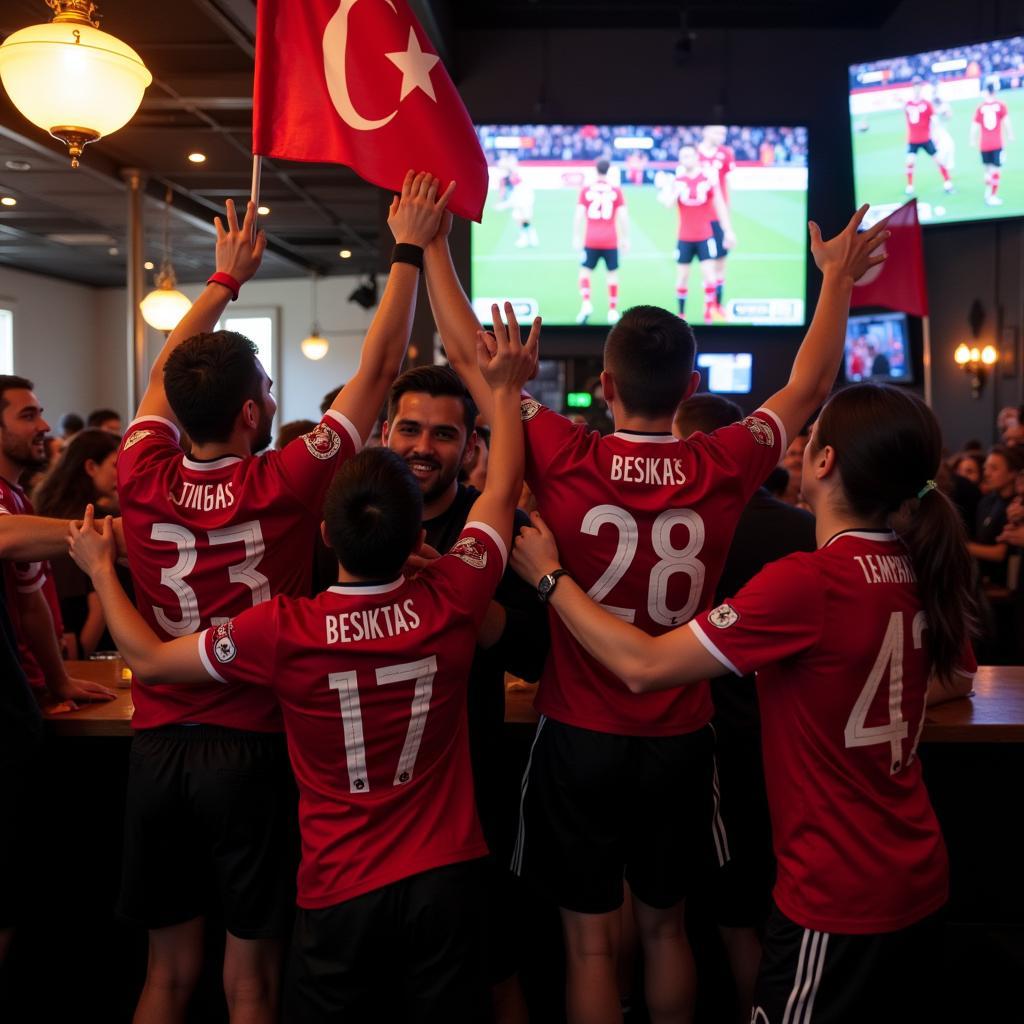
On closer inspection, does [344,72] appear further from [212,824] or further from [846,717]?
[846,717]

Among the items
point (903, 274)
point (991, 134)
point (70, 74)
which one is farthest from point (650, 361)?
point (991, 134)

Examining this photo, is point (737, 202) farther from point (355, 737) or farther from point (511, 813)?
point (355, 737)

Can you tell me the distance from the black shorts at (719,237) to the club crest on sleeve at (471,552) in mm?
6739

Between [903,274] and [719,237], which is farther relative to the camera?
[719,237]

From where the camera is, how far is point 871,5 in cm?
816

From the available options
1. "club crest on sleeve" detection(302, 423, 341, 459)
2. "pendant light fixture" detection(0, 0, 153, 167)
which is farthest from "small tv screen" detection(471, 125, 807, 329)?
"club crest on sleeve" detection(302, 423, 341, 459)

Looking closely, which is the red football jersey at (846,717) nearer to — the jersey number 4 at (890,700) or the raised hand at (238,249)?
the jersey number 4 at (890,700)

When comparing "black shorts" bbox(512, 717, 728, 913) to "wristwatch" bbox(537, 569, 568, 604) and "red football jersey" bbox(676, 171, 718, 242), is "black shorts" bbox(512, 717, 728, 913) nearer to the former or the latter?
"wristwatch" bbox(537, 569, 568, 604)

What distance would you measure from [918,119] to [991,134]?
0.58m

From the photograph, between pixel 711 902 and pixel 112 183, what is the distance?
985 centimetres

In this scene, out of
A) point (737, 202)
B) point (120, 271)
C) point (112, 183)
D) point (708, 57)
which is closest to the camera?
point (737, 202)

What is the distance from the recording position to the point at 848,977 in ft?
5.17

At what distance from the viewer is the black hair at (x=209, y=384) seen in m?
1.83

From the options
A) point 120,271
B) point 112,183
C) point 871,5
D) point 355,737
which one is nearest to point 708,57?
point 871,5
